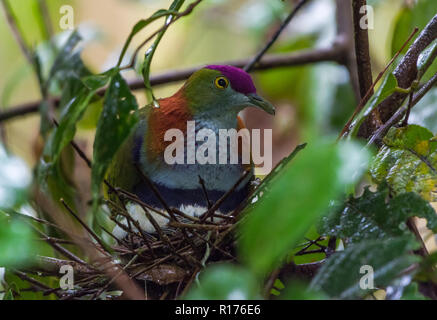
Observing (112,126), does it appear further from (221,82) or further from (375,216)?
(221,82)

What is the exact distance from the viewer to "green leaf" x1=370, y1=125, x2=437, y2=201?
1060 mm

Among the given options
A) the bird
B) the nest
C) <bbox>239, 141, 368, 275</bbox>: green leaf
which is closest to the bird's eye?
the bird

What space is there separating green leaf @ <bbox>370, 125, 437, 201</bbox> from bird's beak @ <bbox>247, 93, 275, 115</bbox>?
515 mm

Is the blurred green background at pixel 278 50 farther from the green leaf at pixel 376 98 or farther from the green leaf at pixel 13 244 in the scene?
the green leaf at pixel 13 244

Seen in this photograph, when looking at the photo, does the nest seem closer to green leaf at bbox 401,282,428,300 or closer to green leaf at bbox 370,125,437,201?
green leaf at bbox 370,125,437,201

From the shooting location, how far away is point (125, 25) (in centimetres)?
468

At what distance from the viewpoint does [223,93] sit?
5.42ft

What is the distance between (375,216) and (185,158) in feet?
2.07

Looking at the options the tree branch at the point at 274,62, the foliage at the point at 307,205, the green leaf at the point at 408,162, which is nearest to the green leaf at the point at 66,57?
the foliage at the point at 307,205

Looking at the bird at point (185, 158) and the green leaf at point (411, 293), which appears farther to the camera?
the bird at point (185, 158)

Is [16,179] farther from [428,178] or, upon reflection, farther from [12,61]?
[12,61]

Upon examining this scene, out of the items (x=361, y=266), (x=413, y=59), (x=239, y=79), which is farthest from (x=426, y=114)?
(x=361, y=266)

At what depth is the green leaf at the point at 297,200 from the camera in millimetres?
630

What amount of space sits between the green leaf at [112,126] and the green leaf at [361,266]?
1.18 feet
